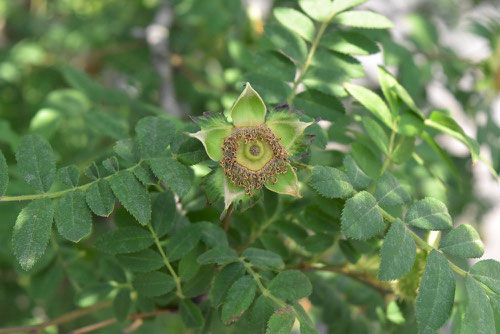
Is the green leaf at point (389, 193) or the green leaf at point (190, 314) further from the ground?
the green leaf at point (389, 193)

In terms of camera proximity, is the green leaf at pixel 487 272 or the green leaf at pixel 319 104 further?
the green leaf at pixel 319 104

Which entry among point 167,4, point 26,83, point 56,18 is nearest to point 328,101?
point 167,4

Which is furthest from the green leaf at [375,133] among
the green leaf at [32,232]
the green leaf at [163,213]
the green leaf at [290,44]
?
the green leaf at [32,232]

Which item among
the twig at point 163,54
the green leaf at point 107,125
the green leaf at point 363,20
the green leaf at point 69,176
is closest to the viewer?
the green leaf at point 69,176

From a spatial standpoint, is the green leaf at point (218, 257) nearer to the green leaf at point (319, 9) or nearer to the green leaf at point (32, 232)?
the green leaf at point (32, 232)

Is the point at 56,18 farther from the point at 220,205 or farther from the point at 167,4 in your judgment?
the point at 220,205
